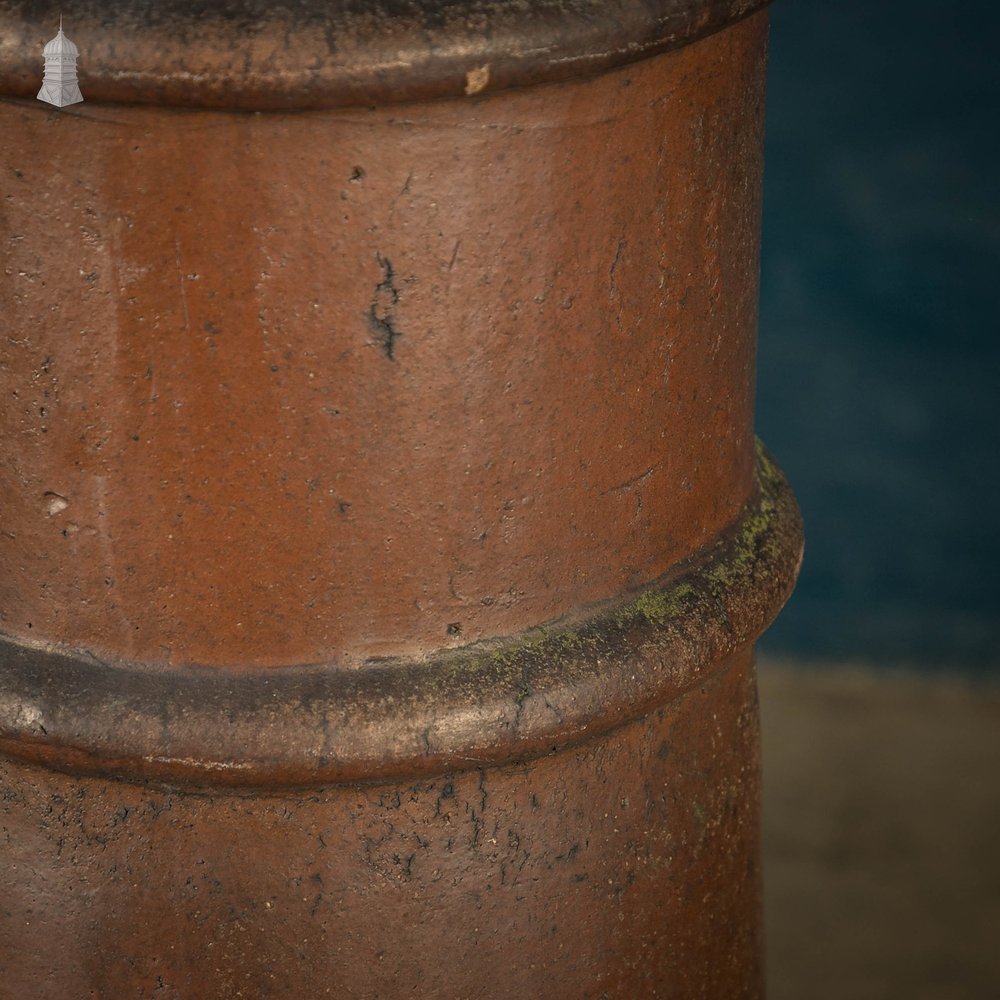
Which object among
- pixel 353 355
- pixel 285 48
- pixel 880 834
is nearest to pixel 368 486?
pixel 353 355

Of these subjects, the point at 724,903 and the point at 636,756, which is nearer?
the point at 636,756

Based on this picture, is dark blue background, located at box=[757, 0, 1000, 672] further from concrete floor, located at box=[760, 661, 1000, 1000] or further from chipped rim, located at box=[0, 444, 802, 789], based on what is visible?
chipped rim, located at box=[0, 444, 802, 789]

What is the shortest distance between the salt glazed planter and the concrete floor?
170cm

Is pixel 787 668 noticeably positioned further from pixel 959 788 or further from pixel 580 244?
pixel 580 244

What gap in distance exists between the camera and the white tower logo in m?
1.11

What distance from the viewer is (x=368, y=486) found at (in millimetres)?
1265

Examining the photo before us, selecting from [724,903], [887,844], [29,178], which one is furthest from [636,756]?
[887,844]

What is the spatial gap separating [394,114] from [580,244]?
18cm

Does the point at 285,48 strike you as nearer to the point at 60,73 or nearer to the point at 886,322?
the point at 60,73

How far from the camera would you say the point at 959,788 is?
134 inches

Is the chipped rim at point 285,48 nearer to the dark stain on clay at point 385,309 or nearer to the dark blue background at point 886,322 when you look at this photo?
the dark stain on clay at point 385,309

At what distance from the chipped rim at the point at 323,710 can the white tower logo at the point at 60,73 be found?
44 cm

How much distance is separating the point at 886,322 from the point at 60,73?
264 centimetres

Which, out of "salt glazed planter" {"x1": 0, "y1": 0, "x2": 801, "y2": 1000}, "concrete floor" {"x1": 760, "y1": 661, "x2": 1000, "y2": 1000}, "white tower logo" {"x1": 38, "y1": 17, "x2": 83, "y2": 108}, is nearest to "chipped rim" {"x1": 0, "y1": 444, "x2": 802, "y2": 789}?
"salt glazed planter" {"x1": 0, "y1": 0, "x2": 801, "y2": 1000}
